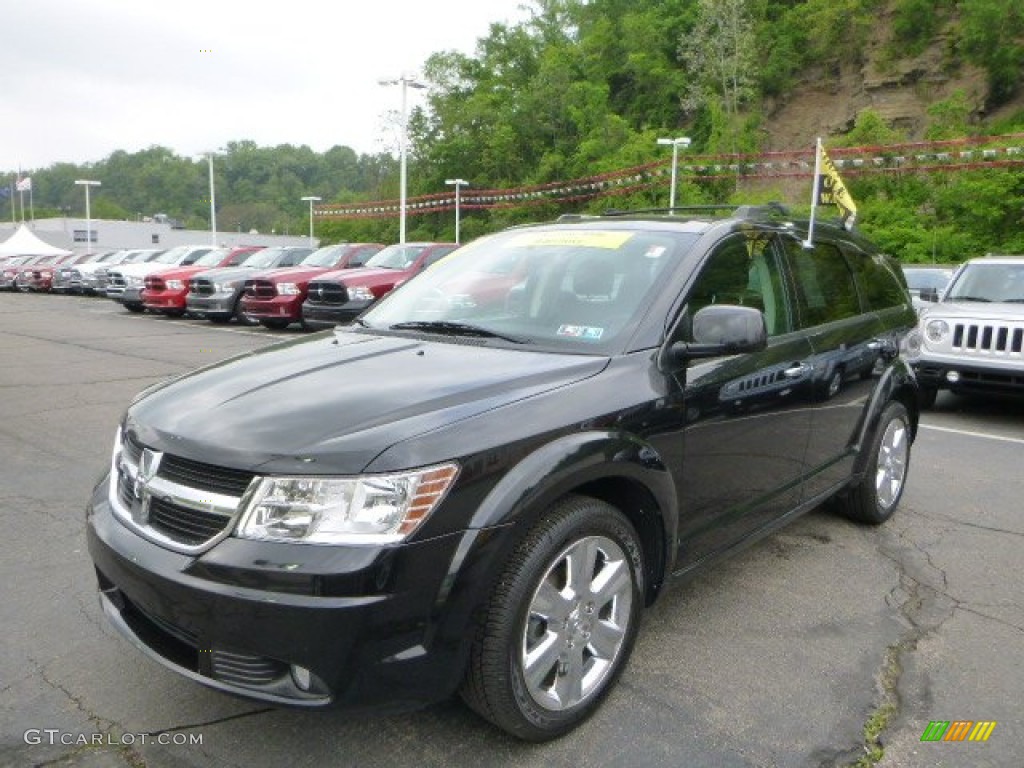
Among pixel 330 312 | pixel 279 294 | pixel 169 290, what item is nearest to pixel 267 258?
pixel 169 290

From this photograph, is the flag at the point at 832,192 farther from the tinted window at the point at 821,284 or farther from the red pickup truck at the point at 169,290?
the red pickup truck at the point at 169,290

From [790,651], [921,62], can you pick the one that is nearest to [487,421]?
[790,651]

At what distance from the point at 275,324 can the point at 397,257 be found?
254cm

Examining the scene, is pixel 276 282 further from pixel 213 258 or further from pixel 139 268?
pixel 139 268

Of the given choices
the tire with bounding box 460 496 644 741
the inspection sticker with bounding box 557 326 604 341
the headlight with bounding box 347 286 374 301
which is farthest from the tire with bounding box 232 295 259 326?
the tire with bounding box 460 496 644 741

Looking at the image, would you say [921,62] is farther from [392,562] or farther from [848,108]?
[392,562]

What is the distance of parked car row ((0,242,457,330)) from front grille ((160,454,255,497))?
910 centimetres

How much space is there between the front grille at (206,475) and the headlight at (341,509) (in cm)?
9

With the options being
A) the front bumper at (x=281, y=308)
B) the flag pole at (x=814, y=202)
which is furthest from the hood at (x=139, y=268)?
the flag pole at (x=814, y=202)

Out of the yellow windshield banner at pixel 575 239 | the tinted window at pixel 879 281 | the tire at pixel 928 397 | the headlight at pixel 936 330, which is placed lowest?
the tire at pixel 928 397

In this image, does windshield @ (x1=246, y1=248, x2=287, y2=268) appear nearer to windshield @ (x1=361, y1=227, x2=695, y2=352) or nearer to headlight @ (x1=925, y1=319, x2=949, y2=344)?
headlight @ (x1=925, y1=319, x2=949, y2=344)

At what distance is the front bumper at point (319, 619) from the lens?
224cm

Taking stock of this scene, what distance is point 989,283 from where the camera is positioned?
29.4 feet

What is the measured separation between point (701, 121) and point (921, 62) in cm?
1392
